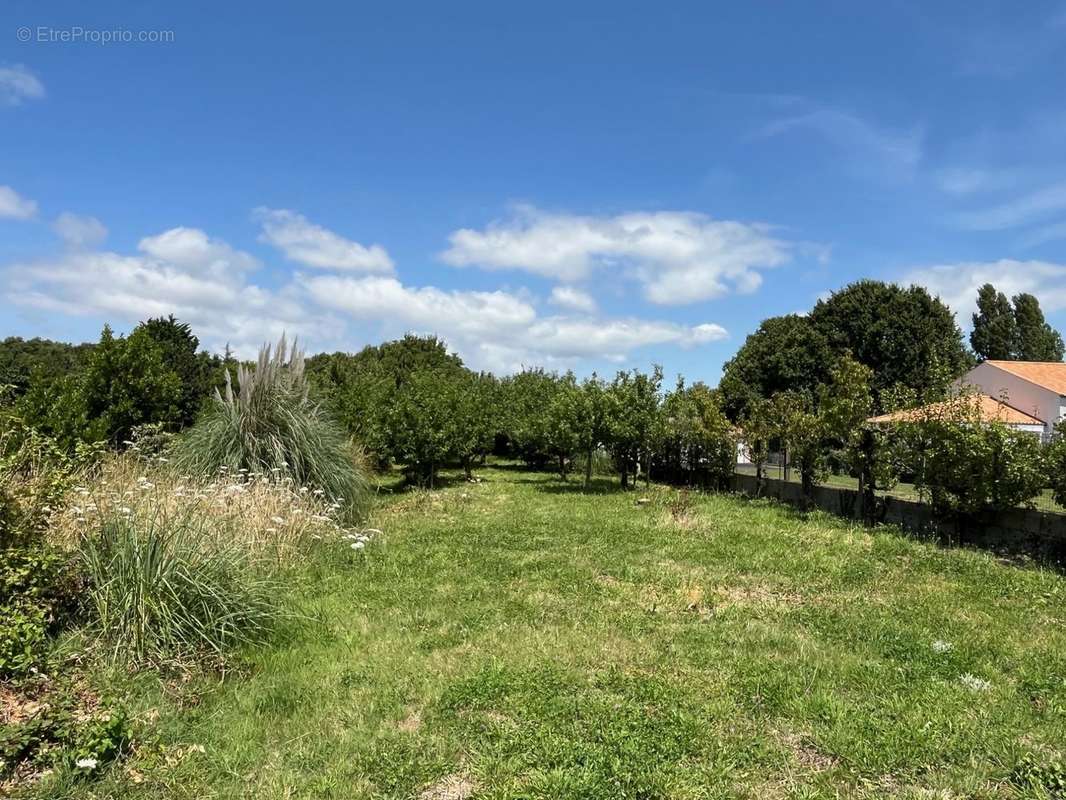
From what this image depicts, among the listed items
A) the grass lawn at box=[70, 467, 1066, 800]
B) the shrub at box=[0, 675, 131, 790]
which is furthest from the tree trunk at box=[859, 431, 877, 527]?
the shrub at box=[0, 675, 131, 790]

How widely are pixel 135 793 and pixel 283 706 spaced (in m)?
0.98

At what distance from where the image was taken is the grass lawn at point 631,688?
10.00ft

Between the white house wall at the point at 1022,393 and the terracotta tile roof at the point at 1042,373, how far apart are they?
228 millimetres

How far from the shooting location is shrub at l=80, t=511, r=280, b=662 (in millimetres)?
4066

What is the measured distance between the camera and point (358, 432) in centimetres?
1595

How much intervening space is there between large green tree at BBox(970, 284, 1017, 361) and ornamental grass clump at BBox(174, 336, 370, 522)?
147ft

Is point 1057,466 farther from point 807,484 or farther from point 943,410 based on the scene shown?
point 807,484

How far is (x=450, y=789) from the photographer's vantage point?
298 centimetres

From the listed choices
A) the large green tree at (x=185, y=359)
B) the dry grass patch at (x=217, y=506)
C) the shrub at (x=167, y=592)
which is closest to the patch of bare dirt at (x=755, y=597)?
the shrub at (x=167, y=592)

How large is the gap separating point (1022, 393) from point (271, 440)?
34894 millimetres

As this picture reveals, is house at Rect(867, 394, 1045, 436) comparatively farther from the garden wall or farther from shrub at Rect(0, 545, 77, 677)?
shrub at Rect(0, 545, 77, 677)

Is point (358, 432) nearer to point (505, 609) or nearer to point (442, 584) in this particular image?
point (442, 584)

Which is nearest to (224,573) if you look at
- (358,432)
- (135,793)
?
(135,793)

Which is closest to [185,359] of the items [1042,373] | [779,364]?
[779,364]
